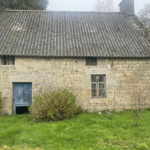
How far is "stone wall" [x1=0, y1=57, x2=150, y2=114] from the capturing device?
8.97 metres

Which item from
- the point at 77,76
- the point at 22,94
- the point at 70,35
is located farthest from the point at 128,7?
the point at 22,94

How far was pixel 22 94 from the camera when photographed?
30.1 feet

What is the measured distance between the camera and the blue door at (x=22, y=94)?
910cm

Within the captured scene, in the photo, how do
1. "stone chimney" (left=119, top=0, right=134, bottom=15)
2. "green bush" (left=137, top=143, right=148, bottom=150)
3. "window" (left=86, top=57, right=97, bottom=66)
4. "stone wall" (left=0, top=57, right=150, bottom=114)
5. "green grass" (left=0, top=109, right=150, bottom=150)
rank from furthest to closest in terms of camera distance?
"stone chimney" (left=119, top=0, right=134, bottom=15) → "window" (left=86, top=57, right=97, bottom=66) → "stone wall" (left=0, top=57, right=150, bottom=114) → "green grass" (left=0, top=109, right=150, bottom=150) → "green bush" (left=137, top=143, right=148, bottom=150)

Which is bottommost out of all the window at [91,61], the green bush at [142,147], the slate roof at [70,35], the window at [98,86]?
the green bush at [142,147]

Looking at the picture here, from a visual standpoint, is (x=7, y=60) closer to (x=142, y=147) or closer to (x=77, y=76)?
(x=77, y=76)

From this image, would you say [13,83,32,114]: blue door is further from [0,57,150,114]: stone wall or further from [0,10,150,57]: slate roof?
[0,10,150,57]: slate roof

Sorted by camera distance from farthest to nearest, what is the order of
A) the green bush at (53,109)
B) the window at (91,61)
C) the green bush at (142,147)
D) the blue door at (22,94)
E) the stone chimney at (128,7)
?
the stone chimney at (128,7) < the window at (91,61) < the blue door at (22,94) < the green bush at (53,109) < the green bush at (142,147)

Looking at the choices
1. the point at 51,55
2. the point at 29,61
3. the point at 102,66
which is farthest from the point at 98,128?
the point at 29,61

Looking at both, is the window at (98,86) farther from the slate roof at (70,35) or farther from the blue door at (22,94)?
the blue door at (22,94)

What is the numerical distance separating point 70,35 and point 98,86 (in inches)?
153

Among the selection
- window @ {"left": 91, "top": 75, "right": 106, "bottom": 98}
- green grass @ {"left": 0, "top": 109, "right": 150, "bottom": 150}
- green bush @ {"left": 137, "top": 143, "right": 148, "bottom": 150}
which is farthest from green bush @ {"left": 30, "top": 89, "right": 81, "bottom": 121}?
green bush @ {"left": 137, "top": 143, "right": 148, "bottom": 150}

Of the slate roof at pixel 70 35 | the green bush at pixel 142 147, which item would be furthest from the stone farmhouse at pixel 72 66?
the green bush at pixel 142 147

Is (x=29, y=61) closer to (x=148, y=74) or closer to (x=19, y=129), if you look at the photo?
(x=19, y=129)
